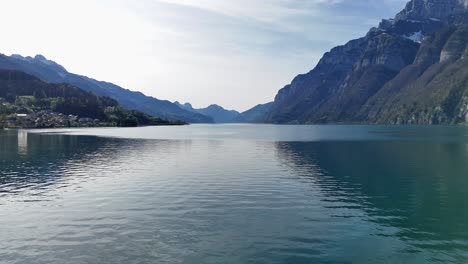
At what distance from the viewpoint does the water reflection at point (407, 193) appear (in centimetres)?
3728

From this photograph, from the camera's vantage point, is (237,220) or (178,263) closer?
(178,263)

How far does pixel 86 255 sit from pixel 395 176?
64.5 m

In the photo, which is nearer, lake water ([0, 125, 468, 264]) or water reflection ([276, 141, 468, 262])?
lake water ([0, 125, 468, 264])

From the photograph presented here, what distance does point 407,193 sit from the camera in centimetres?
5919

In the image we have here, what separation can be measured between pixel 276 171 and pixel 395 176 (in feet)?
81.9

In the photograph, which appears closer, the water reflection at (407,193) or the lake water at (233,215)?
the lake water at (233,215)

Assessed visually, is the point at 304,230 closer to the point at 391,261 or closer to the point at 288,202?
the point at 391,261

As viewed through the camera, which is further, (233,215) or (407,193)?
(407,193)

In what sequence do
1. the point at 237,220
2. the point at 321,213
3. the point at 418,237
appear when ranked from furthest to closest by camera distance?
the point at 321,213
the point at 237,220
the point at 418,237

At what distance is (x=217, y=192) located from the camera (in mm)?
59281

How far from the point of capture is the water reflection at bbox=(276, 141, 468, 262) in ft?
122

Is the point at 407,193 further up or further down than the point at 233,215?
further up

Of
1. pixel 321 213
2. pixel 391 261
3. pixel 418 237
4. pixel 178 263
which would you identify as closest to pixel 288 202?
pixel 321 213

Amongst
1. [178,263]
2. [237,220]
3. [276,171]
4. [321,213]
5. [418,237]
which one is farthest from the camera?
[276,171]
